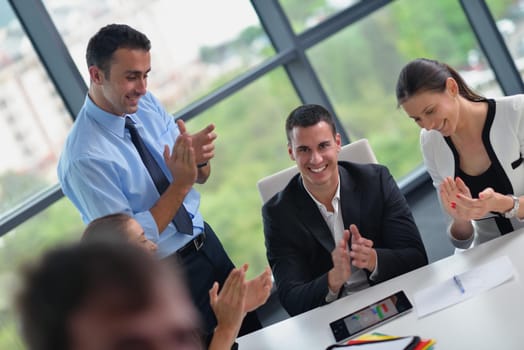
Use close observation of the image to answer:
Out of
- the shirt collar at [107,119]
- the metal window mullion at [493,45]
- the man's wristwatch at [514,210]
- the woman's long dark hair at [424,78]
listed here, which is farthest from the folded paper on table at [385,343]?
the metal window mullion at [493,45]

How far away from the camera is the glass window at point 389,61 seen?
455cm

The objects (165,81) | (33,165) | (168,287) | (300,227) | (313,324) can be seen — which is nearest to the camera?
(168,287)

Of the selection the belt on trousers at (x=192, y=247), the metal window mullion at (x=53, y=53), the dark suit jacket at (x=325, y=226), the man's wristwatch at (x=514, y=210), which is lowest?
the man's wristwatch at (x=514, y=210)

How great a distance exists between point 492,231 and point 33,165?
2.27m

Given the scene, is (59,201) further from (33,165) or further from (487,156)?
(487,156)

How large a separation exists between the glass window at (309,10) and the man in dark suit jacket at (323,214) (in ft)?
5.89

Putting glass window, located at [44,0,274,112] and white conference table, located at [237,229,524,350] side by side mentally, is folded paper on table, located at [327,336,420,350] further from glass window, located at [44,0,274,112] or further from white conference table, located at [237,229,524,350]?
glass window, located at [44,0,274,112]

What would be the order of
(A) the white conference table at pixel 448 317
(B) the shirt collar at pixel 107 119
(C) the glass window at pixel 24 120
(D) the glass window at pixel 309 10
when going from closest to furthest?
(A) the white conference table at pixel 448 317, (B) the shirt collar at pixel 107 119, (C) the glass window at pixel 24 120, (D) the glass window at pixel 309 10

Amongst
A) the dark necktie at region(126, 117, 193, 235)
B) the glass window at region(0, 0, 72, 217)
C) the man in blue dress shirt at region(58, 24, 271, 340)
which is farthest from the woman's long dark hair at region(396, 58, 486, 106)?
the glass window at region(0, 0, 72, 217)

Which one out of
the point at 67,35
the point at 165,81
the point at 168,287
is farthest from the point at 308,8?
the point at 168,287

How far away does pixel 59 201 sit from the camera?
3.49 m

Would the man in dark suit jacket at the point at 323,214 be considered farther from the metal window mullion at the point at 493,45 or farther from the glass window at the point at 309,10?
the metal window mullion at the point at 493,45

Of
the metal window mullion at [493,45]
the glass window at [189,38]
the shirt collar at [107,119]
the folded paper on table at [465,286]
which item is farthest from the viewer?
the metal window mullion at [493,45]

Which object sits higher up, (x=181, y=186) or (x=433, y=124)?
(x=181, y=186)
